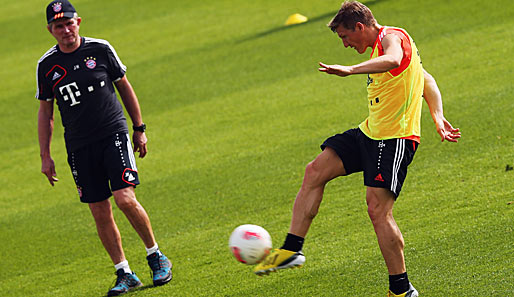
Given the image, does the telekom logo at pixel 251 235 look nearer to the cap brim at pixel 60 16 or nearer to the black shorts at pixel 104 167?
the black shorts at pixel 104 167

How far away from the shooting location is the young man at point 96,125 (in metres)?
6.23

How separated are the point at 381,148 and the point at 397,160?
136 millimetres

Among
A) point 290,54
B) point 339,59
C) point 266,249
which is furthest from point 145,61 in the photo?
point 266,249

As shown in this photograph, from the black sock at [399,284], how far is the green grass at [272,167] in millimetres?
319

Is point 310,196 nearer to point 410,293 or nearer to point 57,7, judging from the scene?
point 410,293

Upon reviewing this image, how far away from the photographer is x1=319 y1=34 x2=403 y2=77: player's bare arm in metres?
4.32

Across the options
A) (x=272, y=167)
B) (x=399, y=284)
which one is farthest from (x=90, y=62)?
(x=272, y=167)

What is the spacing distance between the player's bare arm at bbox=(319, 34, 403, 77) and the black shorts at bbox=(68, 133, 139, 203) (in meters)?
2.39

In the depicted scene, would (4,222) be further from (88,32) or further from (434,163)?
(88,32)

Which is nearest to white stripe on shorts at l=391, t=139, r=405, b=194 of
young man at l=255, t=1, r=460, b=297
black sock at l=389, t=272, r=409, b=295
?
young man at l=255, t=1, r=460, b=297

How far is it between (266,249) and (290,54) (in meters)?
9.81

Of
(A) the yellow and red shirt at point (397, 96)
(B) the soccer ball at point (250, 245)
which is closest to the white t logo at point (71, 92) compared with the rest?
(B) the soccer ball at point (250, 245)

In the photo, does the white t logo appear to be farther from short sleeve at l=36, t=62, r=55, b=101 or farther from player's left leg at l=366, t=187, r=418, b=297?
player's left leg at l=366, t=187, r=418, b=297

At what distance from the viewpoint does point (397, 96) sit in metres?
4.96
